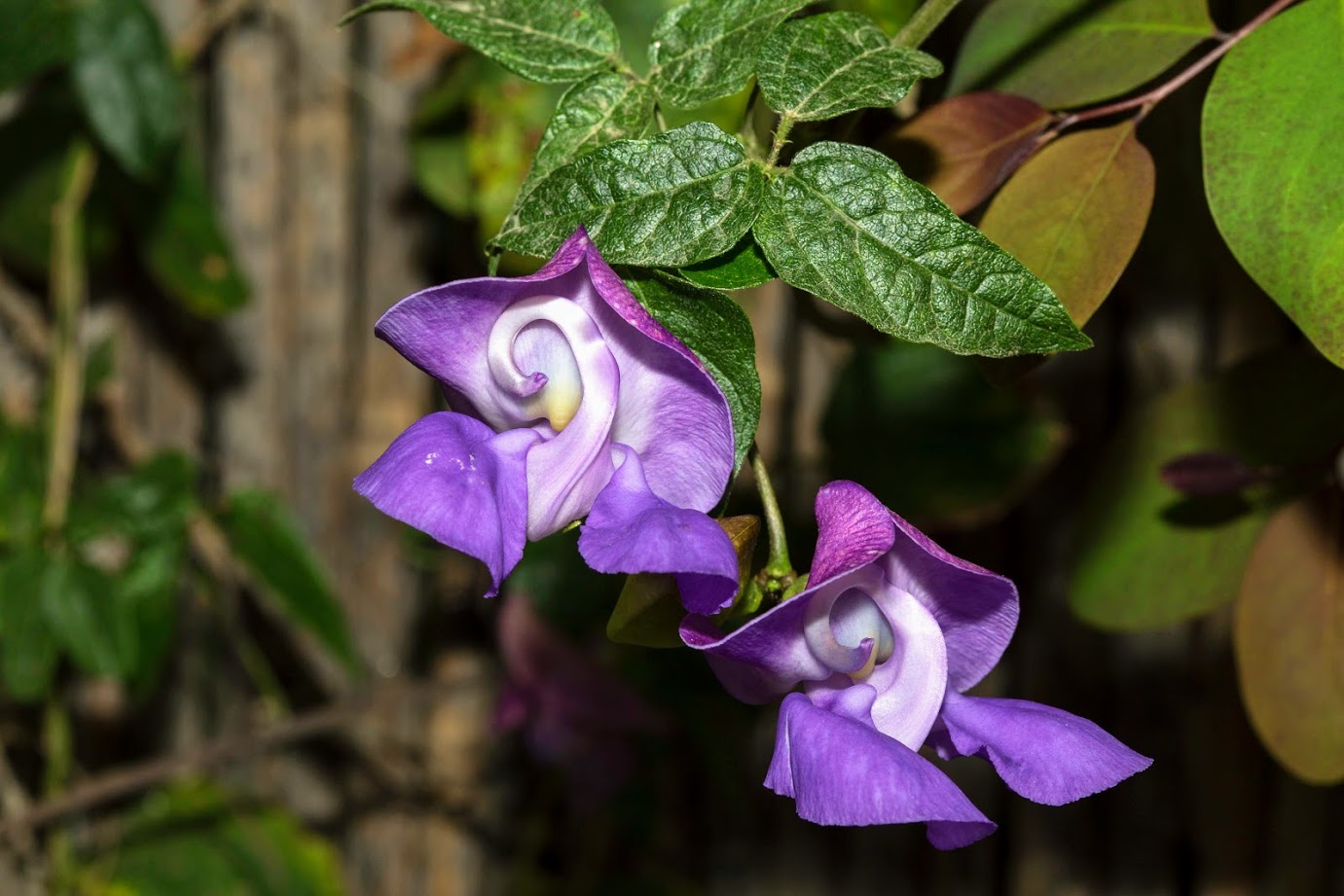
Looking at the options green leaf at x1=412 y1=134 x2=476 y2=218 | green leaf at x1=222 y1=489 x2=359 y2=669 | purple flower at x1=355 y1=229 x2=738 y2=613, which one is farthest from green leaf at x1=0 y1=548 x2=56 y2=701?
purple flower at x1=355 y1=229 x2=738 y2=613

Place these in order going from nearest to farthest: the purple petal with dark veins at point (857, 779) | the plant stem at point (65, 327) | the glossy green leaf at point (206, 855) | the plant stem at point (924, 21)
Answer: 1. the purple petal with dark veins at point (857, 779)
2. the plant stem at point (924, 21)
3. the plant stem at point (65, 327)
4. the glossy green leaf at point (206, 855)

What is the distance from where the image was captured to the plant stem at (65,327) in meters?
1.16

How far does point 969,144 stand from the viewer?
55 centimetres

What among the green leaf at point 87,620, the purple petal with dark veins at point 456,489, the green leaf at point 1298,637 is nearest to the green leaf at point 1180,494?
the green leaf at point 1298,637

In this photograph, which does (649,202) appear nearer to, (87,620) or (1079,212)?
(1079,212)

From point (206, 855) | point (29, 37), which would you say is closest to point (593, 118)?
point (29, 37)

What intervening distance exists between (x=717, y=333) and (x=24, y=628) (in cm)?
85

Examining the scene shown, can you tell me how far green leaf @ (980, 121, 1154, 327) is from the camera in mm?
507

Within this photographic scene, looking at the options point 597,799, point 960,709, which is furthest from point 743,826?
point 960,709

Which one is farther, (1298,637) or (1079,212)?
(1298,637)

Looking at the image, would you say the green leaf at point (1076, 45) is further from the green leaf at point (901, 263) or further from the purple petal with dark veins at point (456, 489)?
the purple petal with dark veins at point (456, 489)

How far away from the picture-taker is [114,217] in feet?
4.02

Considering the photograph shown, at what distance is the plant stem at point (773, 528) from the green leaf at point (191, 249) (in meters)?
0.87

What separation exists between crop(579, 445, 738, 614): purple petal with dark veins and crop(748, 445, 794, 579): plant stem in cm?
4
